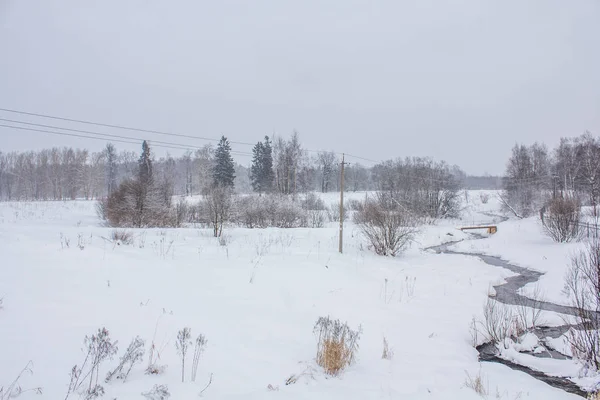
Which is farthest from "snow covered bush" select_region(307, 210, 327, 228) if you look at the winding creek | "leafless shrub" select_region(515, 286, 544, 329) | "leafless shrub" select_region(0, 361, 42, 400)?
"leafless shrub" select_region(0, 361, 42, 400)

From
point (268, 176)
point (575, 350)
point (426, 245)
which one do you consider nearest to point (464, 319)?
point (575, 350)

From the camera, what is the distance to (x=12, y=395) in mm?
3207

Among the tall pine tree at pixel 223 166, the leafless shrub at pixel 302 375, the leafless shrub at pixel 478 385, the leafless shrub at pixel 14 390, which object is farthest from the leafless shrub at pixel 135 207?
the leafless shrub at pixel 478 385

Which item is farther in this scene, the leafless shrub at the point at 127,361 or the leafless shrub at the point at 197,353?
the leafless shrub at the point at 197,353

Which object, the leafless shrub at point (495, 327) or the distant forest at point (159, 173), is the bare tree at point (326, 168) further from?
the leafless shrub at point (495, 327)

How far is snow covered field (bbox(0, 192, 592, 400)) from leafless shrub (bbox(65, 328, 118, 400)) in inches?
4.1

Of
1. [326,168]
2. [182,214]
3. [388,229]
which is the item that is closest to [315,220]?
[182,214]

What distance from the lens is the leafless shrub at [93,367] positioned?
3.41 metres

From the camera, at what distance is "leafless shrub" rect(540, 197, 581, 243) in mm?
19938

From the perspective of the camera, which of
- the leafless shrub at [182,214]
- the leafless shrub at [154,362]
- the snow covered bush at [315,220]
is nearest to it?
the leafless shrub at [154,362]

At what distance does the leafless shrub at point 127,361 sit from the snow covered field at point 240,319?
0.29 feet

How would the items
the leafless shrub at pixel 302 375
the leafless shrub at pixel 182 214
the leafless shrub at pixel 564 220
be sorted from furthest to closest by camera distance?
1. the leafless shrub at pixel 182 214
2. the leafless shrub at pixel 564 220
3. the leafless shrub at pixel 302 375

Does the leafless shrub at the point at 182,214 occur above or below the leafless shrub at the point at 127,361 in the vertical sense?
above

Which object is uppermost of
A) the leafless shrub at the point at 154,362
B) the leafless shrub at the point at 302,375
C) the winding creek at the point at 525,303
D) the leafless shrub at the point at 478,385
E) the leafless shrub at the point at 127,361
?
the leafless shrub at the point at 127,361
